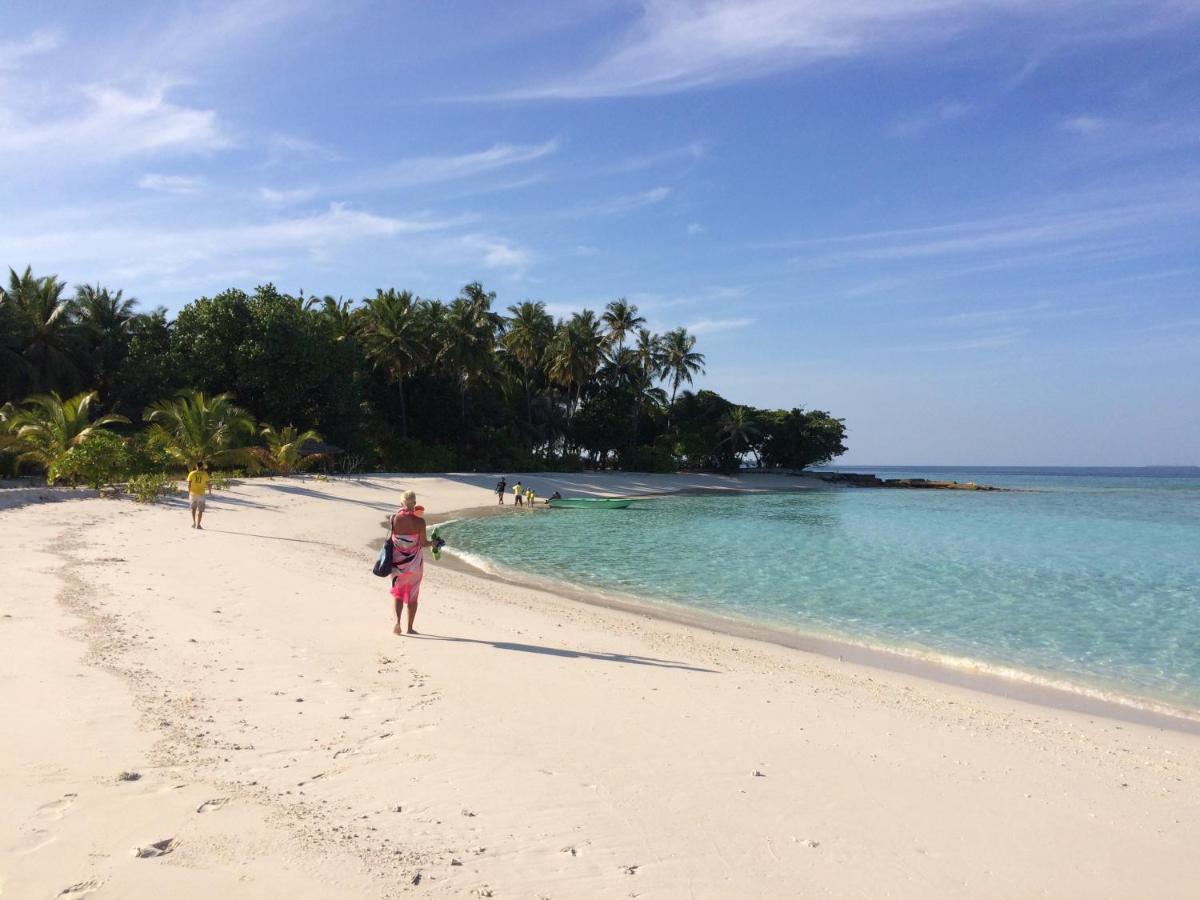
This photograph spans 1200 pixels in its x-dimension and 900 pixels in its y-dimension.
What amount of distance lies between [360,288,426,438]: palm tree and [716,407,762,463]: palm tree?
34.7m

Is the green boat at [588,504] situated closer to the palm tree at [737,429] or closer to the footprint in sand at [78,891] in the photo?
the footprint in sand at [78,891]

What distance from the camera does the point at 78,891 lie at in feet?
9.70

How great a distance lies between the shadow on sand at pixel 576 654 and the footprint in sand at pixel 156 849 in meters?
4.95

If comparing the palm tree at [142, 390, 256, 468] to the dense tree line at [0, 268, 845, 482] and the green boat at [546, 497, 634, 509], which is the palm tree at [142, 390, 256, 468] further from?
the green boat at [546, 497, 634, 509]

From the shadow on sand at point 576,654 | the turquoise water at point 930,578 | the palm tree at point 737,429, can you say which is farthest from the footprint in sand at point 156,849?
the palm tree at point 737,429

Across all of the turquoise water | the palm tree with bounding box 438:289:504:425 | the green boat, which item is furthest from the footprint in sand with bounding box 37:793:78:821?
the palm tree with bounding box 438:289:504:425

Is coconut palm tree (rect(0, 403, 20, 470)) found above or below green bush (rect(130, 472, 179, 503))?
above

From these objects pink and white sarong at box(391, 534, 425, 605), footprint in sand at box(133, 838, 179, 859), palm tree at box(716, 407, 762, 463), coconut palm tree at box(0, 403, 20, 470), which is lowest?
footprint in sand at box(133, 838, 179, 859)

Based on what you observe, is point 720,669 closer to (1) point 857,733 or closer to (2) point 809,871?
(1) point 857,733

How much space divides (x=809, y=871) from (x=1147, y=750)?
4.84m

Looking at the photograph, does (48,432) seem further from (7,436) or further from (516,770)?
(516,770)

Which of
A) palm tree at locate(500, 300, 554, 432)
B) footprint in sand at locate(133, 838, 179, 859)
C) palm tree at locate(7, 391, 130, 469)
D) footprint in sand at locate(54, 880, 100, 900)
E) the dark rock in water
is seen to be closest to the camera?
footprint in sand at locate(54, 880, 100, 900)

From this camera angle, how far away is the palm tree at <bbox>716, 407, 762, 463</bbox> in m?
75.5

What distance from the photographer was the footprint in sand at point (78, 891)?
2916 millimetres
